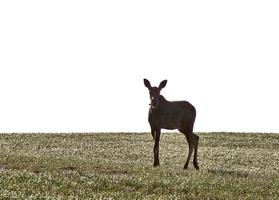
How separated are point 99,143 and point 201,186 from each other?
2588cm

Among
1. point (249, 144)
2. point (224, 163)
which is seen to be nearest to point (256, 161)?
A: point (224, 163)

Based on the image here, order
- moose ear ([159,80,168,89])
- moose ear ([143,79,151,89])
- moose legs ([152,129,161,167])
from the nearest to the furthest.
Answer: moose ear ([143,79,151,89]), moose ear ([159,80,168,89]), moose legs ([152,129,161,167])

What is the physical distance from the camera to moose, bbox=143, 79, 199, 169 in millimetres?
27562

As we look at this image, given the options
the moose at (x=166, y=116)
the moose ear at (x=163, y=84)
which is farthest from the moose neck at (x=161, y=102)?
the moose ear at (x=163, y=84)

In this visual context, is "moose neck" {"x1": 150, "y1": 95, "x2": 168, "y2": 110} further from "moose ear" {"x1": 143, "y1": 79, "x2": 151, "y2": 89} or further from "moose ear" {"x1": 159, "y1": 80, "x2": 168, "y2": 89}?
"moose ear" {"x1": 143, "y1": 79, "x2": 151, "y2": 89}

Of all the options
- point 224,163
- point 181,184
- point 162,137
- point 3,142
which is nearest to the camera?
point 181,184

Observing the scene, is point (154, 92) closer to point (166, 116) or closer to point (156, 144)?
point (166, 116)

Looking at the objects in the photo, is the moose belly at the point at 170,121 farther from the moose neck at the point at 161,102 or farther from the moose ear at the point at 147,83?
the moose ear at the point at 147,83

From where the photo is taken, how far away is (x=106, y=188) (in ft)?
60.3

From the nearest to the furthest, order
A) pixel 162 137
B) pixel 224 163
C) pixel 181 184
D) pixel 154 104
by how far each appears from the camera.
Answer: pixel 181 184
pixel 154 104
pixel 224 163
pixel 162 137

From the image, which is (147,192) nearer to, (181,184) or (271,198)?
(181,184)

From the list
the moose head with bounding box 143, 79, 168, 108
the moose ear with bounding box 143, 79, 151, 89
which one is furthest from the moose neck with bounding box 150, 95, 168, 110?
the moose ear with bounding box 143, 79, 151, 89

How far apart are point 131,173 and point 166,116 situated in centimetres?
590

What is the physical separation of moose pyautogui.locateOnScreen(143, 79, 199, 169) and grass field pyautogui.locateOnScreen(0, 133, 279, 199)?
159 cm
